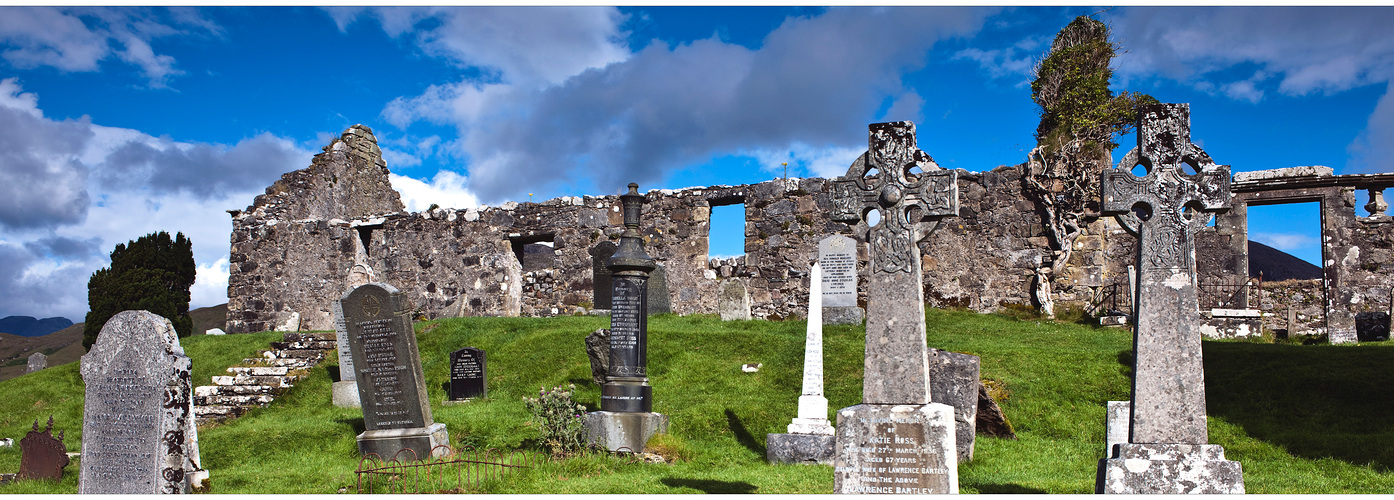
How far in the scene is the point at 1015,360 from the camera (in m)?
11.1

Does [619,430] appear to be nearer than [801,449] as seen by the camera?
No

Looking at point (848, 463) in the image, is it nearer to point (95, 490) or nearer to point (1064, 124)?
point (95, 490)

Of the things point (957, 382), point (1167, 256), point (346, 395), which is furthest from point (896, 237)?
point (346, 395)

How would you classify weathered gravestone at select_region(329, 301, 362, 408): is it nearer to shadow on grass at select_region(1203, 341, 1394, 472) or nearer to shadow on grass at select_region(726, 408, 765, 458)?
shadow on grass at select_region(726, 408, 765, 458)

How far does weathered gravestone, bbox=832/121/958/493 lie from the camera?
5.03m

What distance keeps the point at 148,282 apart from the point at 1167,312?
86.7ft

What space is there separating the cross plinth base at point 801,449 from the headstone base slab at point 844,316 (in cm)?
635

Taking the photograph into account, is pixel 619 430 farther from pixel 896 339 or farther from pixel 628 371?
pixel 896 339

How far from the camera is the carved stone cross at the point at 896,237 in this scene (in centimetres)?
530

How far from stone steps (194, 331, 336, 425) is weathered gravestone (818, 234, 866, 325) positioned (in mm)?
8547

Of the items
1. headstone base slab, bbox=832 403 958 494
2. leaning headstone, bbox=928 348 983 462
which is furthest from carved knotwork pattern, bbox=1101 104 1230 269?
leaning headstone, bbox=928 348 983 462

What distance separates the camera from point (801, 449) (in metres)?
8.20

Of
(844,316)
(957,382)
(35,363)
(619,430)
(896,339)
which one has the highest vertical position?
(844,316)

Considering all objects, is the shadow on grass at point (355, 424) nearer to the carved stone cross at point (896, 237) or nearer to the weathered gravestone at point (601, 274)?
the carved stone cross at point (896, 237)
